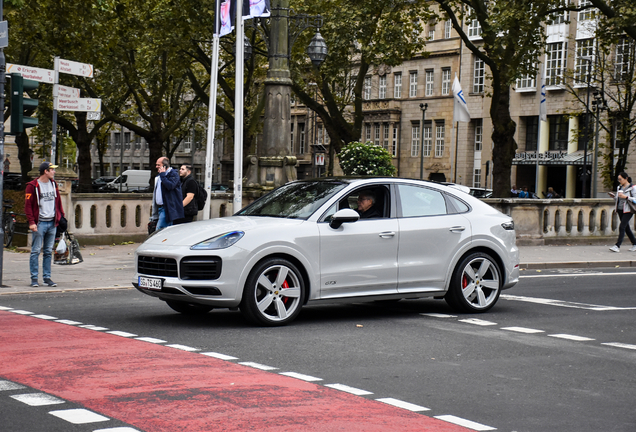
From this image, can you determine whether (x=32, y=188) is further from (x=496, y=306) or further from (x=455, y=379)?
(x=455, y=379)

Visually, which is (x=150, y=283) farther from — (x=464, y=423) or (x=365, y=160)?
→ (x=365, y=160)

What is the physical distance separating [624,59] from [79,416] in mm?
44650

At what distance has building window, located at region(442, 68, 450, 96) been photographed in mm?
66812

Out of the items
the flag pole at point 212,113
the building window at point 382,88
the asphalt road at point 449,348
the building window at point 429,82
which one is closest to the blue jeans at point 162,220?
the asphalt road at point 449,348

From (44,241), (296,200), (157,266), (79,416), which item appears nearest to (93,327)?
(157,266)

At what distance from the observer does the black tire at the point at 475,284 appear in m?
11.2

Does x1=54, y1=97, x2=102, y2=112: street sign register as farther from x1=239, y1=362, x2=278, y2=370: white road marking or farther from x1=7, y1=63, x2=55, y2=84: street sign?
x1=239, y1=362, x2=278, y2=370: white road marking

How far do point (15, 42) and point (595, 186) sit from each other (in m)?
29.3

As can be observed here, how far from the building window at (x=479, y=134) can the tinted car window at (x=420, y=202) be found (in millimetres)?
53177

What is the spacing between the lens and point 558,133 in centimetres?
5838

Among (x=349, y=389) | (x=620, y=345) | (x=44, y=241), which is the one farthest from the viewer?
(x=44, y=241)

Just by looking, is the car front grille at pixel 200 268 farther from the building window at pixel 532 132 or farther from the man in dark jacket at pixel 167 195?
the building window at pixel 532 132

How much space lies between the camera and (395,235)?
10.6 metres

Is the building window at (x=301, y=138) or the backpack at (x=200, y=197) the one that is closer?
the backpack at (x=200, y=197)
